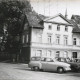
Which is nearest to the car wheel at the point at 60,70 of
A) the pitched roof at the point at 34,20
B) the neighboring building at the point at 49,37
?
the neighboring building at the point at 49,37

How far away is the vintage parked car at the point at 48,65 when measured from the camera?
23.2 meters

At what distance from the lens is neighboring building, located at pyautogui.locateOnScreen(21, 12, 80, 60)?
1804 inches

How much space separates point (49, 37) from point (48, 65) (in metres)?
23.8

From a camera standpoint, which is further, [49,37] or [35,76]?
[49,37]

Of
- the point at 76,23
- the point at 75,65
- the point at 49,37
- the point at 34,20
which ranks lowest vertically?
the point at 75,65

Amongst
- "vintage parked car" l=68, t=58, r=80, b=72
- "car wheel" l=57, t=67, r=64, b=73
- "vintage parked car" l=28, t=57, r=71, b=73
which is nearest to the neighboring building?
"vintage parked car" l=28, t=57, r=71, b=73

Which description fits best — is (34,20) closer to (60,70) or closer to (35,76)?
(60,70)

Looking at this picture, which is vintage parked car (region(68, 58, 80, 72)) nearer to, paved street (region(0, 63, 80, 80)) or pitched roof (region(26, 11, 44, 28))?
paved street (region(0, 63, 80, 80))

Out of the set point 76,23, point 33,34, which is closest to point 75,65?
point 33,34

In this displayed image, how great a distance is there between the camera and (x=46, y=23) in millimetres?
46875

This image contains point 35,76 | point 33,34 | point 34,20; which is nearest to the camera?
point 35,76

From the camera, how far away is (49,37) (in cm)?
4753

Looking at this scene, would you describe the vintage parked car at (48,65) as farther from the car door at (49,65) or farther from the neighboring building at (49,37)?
the neighboring building at (49,37)

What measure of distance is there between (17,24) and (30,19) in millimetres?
5172
